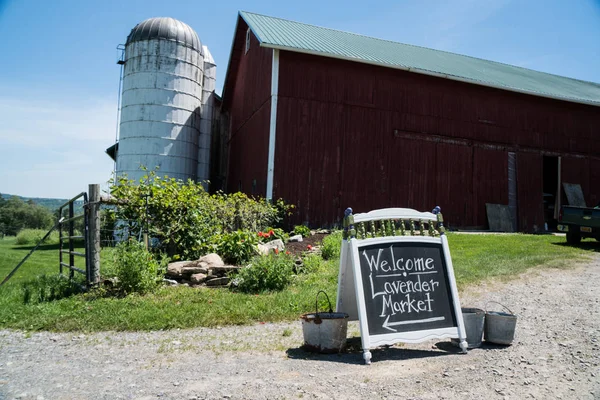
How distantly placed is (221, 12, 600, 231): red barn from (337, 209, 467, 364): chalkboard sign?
27.6 ft

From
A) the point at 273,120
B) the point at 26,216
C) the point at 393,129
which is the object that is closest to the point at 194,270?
the point at 273,120

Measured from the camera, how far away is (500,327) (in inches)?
173

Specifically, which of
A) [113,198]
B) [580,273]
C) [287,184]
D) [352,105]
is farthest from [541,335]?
[352,105]

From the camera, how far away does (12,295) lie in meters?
6.36

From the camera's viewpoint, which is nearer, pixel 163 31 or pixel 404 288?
pixel 404 288

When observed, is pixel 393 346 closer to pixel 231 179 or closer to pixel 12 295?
pixel 12 295

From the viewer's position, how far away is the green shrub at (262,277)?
22.1 ft

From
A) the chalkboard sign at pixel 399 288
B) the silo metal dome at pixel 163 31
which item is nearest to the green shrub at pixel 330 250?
the chalkboard sign at pixel 399 288

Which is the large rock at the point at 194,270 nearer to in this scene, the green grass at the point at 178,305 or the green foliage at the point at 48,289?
the green grass at the point at 178,305

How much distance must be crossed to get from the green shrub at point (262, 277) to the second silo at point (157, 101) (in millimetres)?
11503

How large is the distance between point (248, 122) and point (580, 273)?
11.5m

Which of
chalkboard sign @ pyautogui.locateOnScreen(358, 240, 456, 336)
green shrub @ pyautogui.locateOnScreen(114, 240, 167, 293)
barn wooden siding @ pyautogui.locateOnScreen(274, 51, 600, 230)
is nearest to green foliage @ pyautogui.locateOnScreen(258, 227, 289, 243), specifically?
barn wooden siding @ pyautogui.locateOnScreen(274, 51, 600, 230)

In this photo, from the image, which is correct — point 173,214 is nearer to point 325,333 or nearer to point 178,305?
point 178,305

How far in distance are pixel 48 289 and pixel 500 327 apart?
20.0 ft
